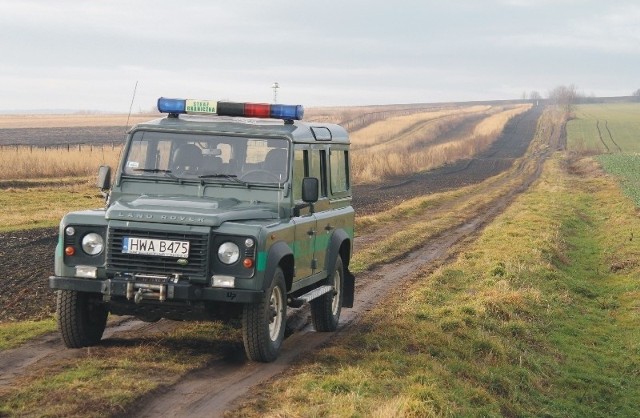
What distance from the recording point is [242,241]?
8.58m

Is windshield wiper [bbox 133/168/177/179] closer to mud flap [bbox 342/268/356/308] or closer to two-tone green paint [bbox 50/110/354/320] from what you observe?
two-tone green paint [bbox 50/110/354/320]

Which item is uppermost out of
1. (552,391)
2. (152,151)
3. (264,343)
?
(152,151)

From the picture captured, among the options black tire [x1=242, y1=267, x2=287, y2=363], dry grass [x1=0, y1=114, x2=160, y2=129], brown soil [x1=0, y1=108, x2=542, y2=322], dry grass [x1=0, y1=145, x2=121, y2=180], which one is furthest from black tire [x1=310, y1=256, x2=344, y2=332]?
dry grass [x1=0, y1=114, x2=160, y2=129]

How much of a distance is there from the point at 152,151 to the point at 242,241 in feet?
6.71

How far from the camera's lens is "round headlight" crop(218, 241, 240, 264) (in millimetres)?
8602

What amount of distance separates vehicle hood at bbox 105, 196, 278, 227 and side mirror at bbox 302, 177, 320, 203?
1.16ft

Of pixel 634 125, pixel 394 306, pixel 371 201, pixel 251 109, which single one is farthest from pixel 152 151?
pixel 634 125

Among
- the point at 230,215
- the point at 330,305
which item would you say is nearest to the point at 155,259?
the point at 230,215

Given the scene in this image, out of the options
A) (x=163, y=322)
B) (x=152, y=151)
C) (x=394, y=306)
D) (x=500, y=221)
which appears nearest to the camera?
(x=152, y=151)

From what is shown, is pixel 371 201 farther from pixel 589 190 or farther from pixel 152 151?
pixel 152 151

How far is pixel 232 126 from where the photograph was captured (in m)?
10.1

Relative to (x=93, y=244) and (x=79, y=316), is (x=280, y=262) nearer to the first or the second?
(x=93, y=244)

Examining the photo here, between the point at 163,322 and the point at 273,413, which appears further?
the point at 163,322

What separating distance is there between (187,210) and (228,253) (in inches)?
24.3
